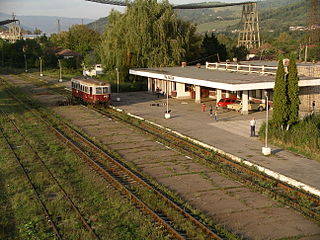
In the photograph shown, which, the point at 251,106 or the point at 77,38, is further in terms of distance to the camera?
the point at 77,38

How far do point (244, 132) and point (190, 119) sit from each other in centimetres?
639

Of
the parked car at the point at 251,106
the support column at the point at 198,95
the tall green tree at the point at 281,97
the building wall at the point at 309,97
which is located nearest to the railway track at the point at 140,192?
the tall green tree at the point at 281,97

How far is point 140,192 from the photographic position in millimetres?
16547

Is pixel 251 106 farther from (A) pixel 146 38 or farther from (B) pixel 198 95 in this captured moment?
(A) pixel 146 38

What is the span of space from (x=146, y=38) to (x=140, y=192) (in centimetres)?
4153

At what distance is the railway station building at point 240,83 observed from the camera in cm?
3284

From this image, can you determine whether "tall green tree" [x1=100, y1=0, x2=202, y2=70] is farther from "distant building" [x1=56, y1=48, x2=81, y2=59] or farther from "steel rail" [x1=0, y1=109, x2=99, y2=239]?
"distant building" [x1=56, y1=48, x2=81, y2=59]

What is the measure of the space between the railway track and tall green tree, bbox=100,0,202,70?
31351mm

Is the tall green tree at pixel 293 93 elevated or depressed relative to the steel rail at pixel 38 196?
elevated

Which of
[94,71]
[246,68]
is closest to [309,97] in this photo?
[246,68]

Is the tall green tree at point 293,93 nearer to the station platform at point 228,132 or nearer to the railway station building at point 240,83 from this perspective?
the station platform at point 228,132


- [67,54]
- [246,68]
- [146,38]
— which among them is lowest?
[246,68]

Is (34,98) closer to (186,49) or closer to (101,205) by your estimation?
(186,49)

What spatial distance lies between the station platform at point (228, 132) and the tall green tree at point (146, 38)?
31.0 feet
